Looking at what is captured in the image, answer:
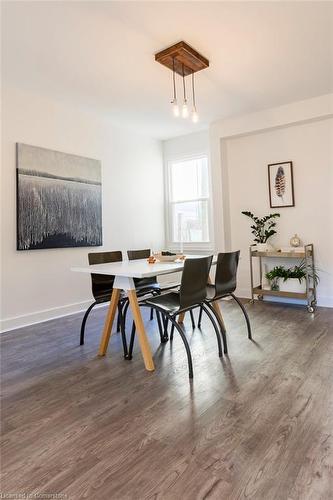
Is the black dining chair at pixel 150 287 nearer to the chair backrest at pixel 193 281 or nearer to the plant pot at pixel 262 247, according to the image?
the chair backrest at pixel 193 281

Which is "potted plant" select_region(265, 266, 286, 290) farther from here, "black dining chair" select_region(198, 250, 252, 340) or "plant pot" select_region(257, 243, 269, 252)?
"black dining chair" select_region(198, 250, 252, 340)

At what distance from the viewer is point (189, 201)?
16.8ft

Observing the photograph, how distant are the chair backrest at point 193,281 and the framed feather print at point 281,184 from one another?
2326 mm

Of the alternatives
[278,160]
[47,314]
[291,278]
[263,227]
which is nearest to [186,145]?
[278,160]

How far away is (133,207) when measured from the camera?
15.7 feet

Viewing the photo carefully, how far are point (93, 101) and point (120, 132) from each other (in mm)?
924

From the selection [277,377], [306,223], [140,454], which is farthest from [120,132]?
[140,454]

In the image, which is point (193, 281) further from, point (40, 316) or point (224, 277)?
point (40, 316)

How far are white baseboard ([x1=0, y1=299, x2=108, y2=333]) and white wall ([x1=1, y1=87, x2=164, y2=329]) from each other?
0.01 metres

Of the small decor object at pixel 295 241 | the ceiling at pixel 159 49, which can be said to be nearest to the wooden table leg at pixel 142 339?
the ceiling at pixel 159 49

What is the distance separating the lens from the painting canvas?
3354 mm

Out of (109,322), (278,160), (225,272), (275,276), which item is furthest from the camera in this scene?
(278,160)

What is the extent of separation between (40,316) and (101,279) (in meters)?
1.14

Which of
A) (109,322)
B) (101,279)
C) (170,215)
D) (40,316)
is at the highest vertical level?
(170,215)
